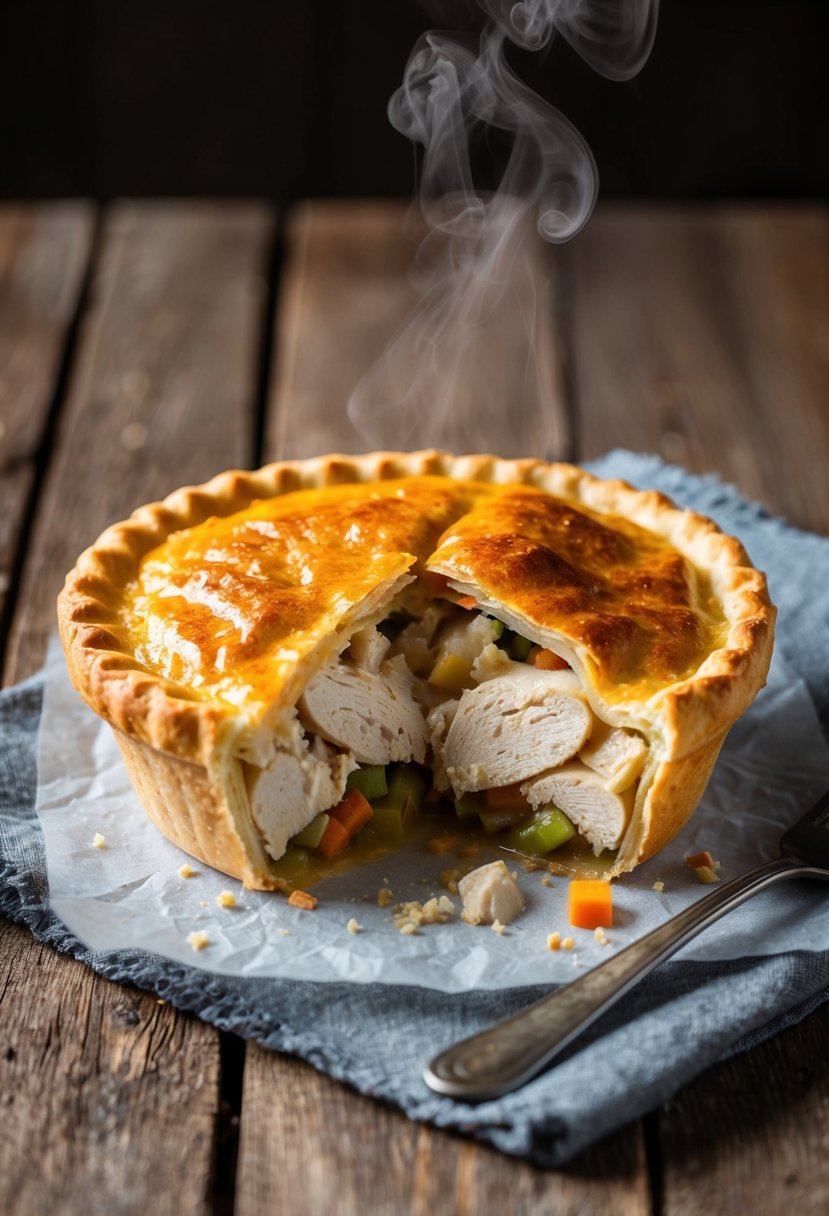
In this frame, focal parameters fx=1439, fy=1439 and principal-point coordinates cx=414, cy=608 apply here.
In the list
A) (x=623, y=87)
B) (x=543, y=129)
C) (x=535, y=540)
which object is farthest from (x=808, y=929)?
(x=623, y=87)

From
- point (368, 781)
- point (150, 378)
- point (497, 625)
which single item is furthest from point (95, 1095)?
point (150, 378)

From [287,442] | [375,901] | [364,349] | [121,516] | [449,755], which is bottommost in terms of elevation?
[121,516]

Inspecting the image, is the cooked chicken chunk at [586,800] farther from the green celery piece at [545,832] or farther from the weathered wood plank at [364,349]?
the weathered wood plank at [364,349]

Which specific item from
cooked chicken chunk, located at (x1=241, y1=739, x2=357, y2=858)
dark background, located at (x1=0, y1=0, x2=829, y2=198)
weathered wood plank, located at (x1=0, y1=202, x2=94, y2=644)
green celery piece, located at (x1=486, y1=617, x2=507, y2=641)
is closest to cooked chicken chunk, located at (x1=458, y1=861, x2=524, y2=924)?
cooked chicken chunk, located at (x1=241, y1=739, x2=357, y2=858)

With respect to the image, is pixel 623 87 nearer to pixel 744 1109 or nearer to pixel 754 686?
pixel 754 686

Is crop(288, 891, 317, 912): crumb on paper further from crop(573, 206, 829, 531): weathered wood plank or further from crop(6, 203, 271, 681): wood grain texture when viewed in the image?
crop(573, 206, 829, 531): weathered wood plank

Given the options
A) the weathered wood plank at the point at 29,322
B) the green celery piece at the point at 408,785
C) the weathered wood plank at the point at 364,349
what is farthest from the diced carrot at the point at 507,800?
the weathered wood plank at the point at 364,349

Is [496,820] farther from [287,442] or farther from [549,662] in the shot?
[287,442]

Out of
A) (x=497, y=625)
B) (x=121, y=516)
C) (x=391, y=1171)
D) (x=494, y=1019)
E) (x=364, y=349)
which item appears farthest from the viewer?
(x=364, y=349)
